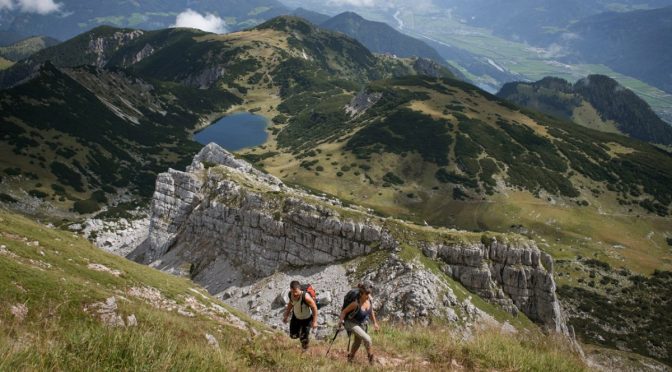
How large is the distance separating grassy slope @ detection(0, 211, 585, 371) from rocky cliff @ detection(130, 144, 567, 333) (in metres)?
15.9

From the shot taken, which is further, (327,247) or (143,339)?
(327,247)

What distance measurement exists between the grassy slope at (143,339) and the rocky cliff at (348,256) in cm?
1595

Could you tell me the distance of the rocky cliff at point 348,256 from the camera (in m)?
37.8

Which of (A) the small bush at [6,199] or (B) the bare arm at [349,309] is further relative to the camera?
(A) the small bush at [6,199]

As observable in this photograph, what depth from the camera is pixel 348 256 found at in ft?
140

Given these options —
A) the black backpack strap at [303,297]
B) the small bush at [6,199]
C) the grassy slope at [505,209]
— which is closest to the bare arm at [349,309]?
the black backpack strap at [303,297]

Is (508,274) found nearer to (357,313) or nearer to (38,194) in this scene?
(357,313)

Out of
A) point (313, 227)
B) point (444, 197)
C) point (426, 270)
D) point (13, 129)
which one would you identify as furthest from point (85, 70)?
point (426, 270)

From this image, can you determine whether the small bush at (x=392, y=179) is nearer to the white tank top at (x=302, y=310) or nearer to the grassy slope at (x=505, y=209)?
the grassy slope at (x=505, y=209)

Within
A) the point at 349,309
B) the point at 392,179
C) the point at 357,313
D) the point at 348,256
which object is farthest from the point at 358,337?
the point at 392,179

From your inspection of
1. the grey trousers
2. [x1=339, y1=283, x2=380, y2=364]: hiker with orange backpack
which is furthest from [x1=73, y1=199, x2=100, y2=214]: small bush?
the grey trousers

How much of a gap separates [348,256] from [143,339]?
36317 mm

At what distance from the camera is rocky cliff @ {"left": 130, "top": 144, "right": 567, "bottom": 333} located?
3778 centimetres

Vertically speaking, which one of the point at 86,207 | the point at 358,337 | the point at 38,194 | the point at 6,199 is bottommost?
the point at 86,207
